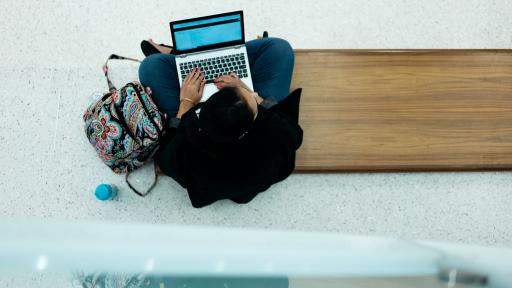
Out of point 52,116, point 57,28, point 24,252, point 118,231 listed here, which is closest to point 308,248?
point 118,231

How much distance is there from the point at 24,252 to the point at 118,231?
143 mm

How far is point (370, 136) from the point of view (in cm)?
150

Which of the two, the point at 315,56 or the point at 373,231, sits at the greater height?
the point at 315,56

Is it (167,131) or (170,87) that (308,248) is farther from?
(170,87)

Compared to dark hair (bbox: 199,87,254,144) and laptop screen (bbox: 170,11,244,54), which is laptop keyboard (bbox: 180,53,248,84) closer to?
laptop screen (bbox: 170,11,244,54)

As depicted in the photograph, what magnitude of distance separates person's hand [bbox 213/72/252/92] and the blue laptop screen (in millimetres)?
137

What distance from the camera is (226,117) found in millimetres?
943

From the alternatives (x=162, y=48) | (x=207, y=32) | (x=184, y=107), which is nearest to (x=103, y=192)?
(x=184, y=107)

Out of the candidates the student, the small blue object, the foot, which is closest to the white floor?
the small blue object

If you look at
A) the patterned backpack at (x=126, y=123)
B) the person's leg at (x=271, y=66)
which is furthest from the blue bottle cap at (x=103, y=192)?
the person's leg at (x=271, y=66)

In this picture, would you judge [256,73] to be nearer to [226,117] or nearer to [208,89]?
[208,89]

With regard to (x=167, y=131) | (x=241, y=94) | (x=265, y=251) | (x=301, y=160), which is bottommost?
(x=301, y=160)

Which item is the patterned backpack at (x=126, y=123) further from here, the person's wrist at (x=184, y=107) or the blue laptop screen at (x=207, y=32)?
the blue laptop screen at (x=207, y=32)

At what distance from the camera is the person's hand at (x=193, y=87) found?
55.4 inches
